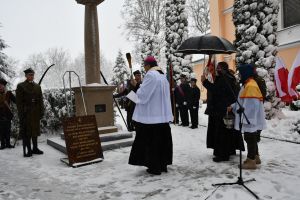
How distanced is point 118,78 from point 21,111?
32.9m

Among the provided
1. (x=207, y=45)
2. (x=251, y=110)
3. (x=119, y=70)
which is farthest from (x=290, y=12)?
(x=119, y=70)

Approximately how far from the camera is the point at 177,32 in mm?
20906

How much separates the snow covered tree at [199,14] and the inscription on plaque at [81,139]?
38.0 meters

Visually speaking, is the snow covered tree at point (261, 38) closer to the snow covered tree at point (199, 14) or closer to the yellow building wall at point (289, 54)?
the yellow building wall at point (289, 54)

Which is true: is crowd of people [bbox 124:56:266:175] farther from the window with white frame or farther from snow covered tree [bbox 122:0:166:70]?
snow covered tree [bbox 122:0:166:70]

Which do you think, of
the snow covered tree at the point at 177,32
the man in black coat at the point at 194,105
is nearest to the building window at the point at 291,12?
the snow covered tree at the point at 177,32

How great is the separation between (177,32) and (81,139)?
15642 millimetres

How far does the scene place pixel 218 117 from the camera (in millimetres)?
6457

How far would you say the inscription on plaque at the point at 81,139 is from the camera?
6.37 meters

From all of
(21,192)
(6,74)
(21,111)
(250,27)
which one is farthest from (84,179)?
(6,74)

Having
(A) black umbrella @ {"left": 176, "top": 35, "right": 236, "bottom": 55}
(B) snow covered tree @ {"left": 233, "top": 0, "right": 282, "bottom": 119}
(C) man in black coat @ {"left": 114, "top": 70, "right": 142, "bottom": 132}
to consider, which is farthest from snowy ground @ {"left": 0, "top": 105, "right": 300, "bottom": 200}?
(B) snow covered tree @ {"left": 233, "top": 0, "right": 282, "bottom": 119}

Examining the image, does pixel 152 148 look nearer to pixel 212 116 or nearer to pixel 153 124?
pixel 153 124

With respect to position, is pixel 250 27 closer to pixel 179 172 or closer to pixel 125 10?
pixel 179 172

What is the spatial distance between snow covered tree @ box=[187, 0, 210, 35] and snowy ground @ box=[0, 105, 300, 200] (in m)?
37.2
